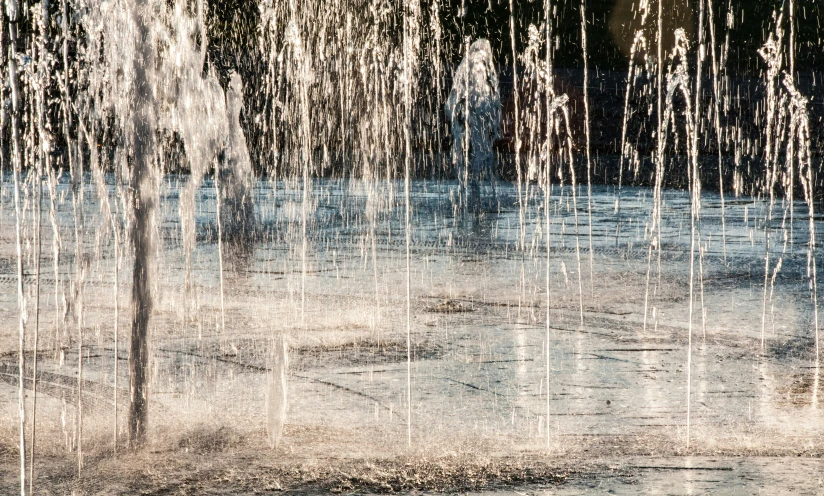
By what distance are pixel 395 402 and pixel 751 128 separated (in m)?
20.6

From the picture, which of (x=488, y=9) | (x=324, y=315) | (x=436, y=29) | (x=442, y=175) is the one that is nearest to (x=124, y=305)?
(x=324, y=315)

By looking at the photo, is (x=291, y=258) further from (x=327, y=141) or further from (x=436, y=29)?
(x=436, y=29)

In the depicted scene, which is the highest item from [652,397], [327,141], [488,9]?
[488,9]

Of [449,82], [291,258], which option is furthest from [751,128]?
[291,258]

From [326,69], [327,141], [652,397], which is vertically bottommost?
[652,397]

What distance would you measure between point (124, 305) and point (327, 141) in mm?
17979

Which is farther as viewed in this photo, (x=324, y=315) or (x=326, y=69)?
(x=326, y=69)

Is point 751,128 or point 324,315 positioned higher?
point 751,128

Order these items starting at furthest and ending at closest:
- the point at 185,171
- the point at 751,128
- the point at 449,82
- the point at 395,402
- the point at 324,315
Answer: the point at 449,82 < the point at 751,128 < the point at 185,171 < the point at 324,315 < the point at 395,402

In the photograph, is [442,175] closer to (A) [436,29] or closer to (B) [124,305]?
(B) [124,305]

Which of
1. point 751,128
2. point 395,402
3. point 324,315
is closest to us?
point 395,402

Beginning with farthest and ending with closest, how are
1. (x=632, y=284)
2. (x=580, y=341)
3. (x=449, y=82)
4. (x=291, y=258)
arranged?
1. (x=449, y=82)
2. (x=291, y=258)
3. (x=632, y=284)
4. (x=580, y=341)

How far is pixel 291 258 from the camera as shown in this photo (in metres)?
9.14

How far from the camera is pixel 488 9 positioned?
149ft
